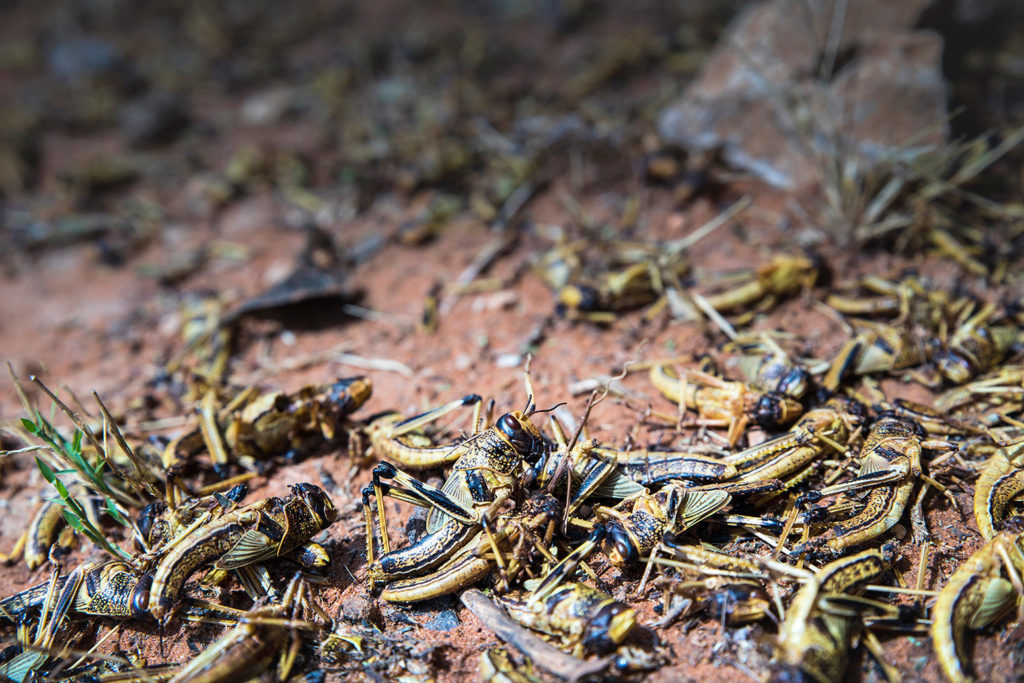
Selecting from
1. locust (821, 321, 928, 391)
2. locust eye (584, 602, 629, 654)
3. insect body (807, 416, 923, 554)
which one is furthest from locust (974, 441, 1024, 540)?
locust eye (584, 602, 629, 654)

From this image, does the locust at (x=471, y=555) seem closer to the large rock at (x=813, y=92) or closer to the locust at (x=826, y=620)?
the locust at (x=826, y=620)

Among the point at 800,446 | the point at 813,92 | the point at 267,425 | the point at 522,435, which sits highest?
the point at 813,92

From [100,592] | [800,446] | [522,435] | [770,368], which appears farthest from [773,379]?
[100,592]

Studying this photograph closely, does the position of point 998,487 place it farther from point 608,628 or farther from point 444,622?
point 444,622

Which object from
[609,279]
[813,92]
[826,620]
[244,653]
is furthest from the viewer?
[813,92]

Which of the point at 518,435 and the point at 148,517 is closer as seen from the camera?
the point at 518,435

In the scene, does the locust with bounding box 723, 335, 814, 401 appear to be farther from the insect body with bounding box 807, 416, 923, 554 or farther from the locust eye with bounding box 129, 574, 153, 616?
the locust eye with bounding box 129, 574, 153, 616

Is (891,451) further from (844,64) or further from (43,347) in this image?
→ (43,347)
